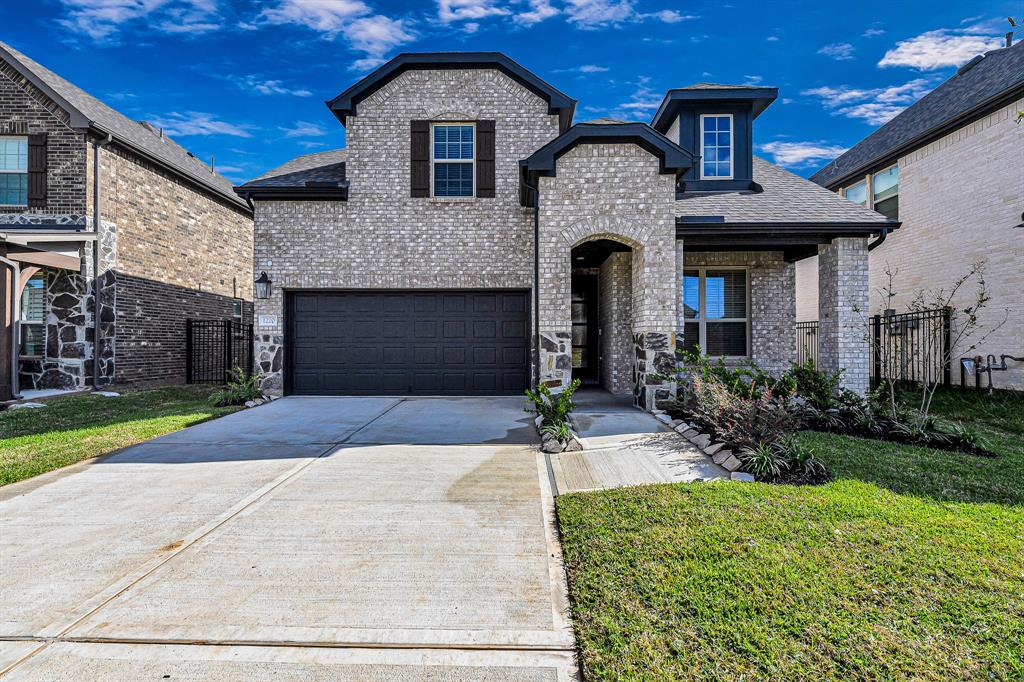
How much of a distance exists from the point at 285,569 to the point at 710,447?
4.65 metres

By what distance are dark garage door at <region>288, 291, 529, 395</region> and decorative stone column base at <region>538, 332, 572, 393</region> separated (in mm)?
2517

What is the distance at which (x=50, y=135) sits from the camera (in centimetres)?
1145

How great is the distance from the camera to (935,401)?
10.4 m

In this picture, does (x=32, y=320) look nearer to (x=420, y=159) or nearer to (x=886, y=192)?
(x=420, y=159)

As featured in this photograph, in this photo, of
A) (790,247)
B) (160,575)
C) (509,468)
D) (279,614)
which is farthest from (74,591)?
(790,247)

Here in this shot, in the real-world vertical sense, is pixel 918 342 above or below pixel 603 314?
below

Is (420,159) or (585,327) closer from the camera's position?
(420,159)

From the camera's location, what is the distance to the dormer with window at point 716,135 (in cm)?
1111

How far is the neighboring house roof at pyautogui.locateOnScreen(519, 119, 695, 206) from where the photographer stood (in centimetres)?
867

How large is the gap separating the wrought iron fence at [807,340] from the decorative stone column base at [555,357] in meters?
9.62

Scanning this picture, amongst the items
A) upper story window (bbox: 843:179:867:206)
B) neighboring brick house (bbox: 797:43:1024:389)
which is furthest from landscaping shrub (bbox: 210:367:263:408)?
upper story window (bbox: 843:179:867:206)

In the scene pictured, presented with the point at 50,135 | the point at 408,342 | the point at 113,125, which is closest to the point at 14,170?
the point at 50,135

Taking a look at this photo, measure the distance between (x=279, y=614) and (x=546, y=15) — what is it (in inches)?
427

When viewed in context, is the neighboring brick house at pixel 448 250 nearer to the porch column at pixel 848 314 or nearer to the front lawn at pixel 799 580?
the porch column at pixel 848 314
